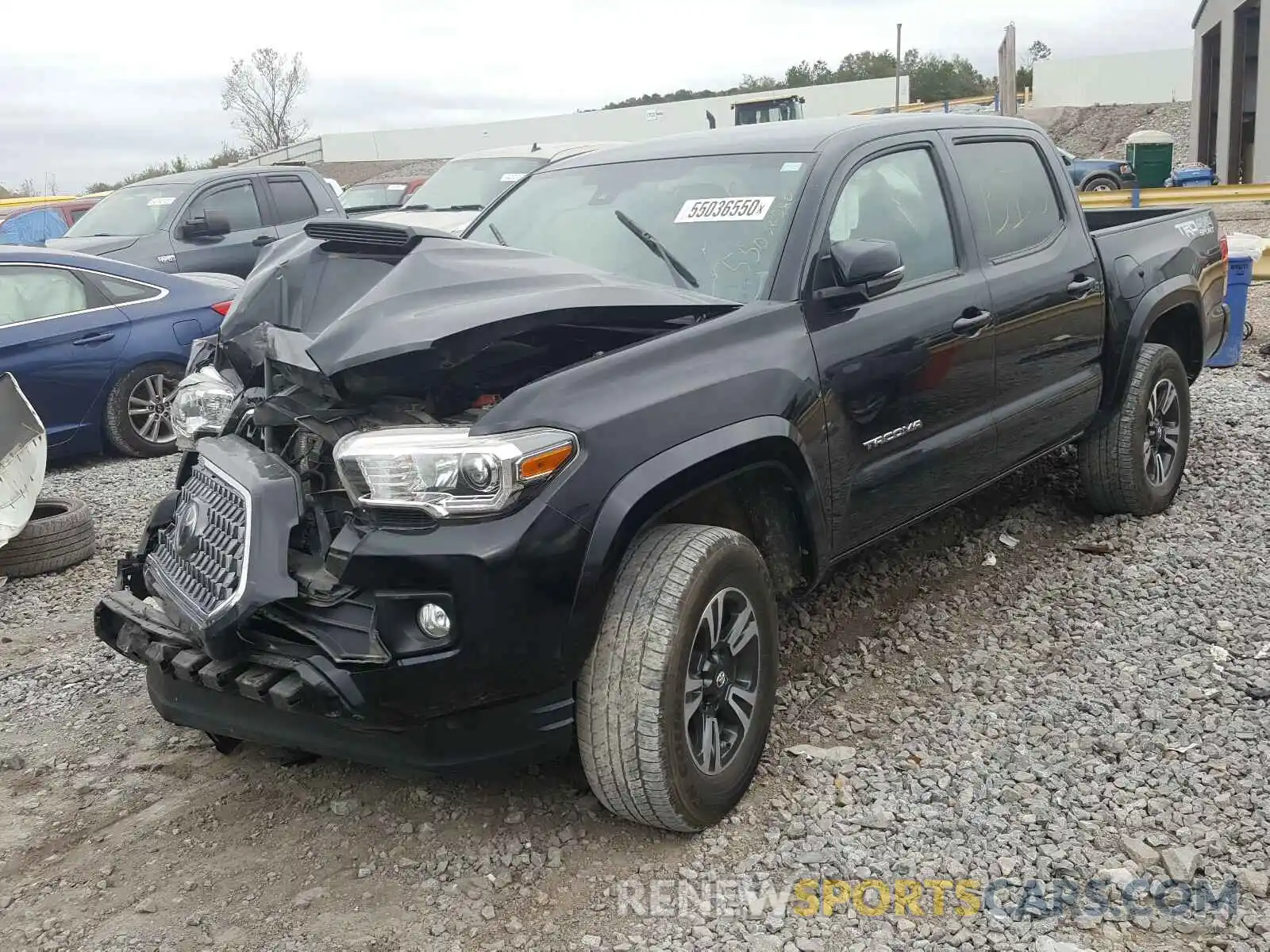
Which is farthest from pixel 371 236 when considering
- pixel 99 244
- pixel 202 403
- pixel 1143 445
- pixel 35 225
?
pixel 35 225

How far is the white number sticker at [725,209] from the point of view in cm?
371

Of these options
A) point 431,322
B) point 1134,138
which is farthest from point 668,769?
point 1134,138

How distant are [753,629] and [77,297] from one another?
6.17 metres

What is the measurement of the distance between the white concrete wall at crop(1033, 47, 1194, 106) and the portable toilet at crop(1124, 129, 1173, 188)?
25.9m

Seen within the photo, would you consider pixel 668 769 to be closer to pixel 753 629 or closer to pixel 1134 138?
pixel 753 629

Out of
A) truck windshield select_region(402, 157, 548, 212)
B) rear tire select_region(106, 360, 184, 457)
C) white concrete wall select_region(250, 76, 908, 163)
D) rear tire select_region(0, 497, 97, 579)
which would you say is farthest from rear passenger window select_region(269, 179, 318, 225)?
white concrete wall select_region(250, 76, 908, 163)

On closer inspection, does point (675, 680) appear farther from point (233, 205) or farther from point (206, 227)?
point (233, 205)

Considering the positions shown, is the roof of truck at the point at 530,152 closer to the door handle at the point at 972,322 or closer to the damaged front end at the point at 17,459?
the damaged front end at the point at 17,459

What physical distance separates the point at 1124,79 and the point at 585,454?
53582mm

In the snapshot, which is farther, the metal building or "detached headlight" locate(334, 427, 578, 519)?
the metal building

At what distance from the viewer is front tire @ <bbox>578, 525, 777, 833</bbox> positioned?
9.23 ft

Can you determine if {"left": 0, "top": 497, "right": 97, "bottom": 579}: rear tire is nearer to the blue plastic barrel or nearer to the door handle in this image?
the door handle

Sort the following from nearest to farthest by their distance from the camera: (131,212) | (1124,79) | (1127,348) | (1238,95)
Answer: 1. (1127,348)
2. (131,212)
3. (1238,95)
4. (1124,79)

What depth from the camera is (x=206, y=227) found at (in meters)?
10.5
